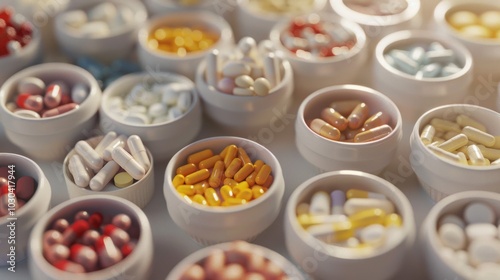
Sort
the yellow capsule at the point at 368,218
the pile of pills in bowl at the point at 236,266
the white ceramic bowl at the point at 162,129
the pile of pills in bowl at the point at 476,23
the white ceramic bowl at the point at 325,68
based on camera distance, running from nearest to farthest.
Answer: the pile of pills in bowl at the point at 236,266 < the yellow capsule at the point at 368,218 < the white ceramic bowl at the point at 162,129 < the white ceramic bowl at the point at 325,68 < the pile of pills in bowl at the point at 476,23

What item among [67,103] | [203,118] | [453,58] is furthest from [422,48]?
[67,103]

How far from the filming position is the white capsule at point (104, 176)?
4.24 feet

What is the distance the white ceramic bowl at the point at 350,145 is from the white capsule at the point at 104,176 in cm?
Result: 39

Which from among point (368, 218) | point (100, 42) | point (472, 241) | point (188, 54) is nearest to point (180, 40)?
point (188, 54)

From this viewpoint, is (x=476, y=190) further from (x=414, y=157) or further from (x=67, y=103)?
(x=67, y=103)

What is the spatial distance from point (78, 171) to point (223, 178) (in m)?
0.30

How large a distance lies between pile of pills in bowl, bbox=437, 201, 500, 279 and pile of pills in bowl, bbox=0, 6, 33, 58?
3.72 feet

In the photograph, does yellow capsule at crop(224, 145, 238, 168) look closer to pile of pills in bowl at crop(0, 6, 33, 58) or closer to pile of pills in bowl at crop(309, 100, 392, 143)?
pile of pills in bowl at crop(309, 100, 392, 143)

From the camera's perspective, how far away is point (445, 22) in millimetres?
1655

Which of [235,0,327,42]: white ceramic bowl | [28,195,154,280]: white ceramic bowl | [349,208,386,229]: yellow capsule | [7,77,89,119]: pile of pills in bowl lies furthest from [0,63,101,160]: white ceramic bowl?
[349,208,386,229]: yellow capsule

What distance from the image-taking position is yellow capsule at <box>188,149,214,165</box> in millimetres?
→ 1331

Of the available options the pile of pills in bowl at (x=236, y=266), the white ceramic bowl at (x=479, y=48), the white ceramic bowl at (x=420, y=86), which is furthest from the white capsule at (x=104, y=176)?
the white ceramic bowl at (x=479, y=48)

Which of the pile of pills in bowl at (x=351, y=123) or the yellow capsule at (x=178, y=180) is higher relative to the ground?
the pile of pills in bowl at (x=351, y=123)

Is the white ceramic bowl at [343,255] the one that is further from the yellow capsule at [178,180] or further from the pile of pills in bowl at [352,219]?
the yellow capsule at [178,180]
